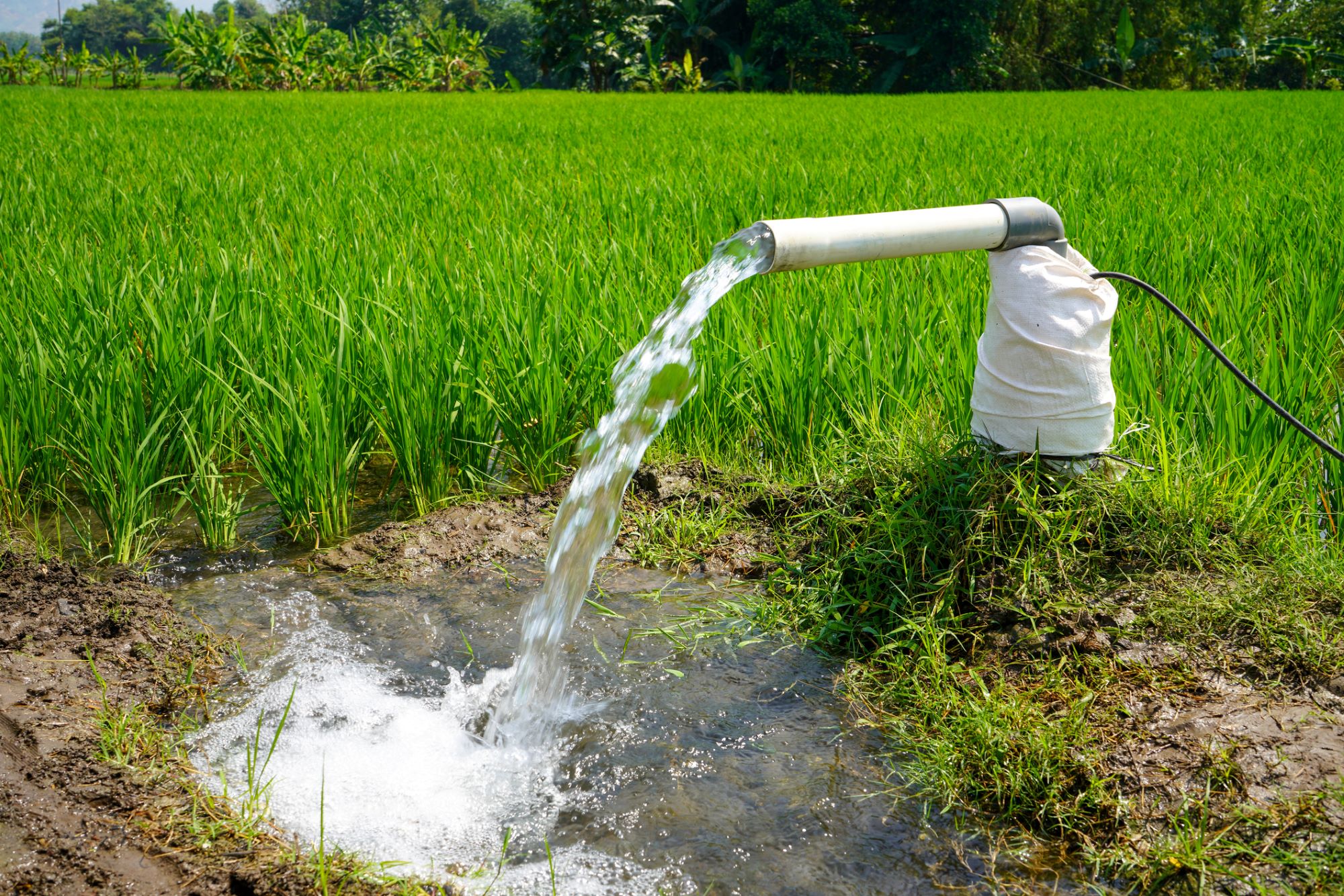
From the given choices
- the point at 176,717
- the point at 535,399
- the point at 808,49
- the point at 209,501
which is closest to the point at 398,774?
the point at 176,717

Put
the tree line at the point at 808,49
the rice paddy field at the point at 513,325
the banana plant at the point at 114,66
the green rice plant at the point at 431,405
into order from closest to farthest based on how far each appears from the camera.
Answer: the rice paddy field at the point at 513,325 < the green rice plant at the point at 431,405 < the banana plant at the point at 114,66 < the tree line at the point at 808,49

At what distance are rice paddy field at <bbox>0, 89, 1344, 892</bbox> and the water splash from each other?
0.28 meters

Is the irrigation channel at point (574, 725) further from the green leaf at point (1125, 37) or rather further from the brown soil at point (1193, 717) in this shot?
the green leaf at point (1125, 37)

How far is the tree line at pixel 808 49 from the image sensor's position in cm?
1986

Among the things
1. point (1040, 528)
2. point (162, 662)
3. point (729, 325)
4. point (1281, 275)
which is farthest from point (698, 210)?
point (162, 662)

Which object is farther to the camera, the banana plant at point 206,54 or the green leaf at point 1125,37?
the green leaf at point 1125,37

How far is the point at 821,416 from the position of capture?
2445 millimetres

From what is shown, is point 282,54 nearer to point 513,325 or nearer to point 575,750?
point 513,325

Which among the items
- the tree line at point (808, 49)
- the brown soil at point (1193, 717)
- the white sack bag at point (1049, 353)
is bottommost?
the brown soil at point (1193, 717)

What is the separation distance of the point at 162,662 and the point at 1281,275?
338cm

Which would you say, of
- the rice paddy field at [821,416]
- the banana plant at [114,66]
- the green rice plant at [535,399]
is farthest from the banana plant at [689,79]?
the green rice plant at [535,399]

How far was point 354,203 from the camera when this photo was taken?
447 centimetres

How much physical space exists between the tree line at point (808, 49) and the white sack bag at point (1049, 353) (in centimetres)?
1933

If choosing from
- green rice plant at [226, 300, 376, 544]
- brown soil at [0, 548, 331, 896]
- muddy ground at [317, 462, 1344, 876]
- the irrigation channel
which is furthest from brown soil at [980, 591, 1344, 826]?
green rice plant at [226, 300, 376, 544]
